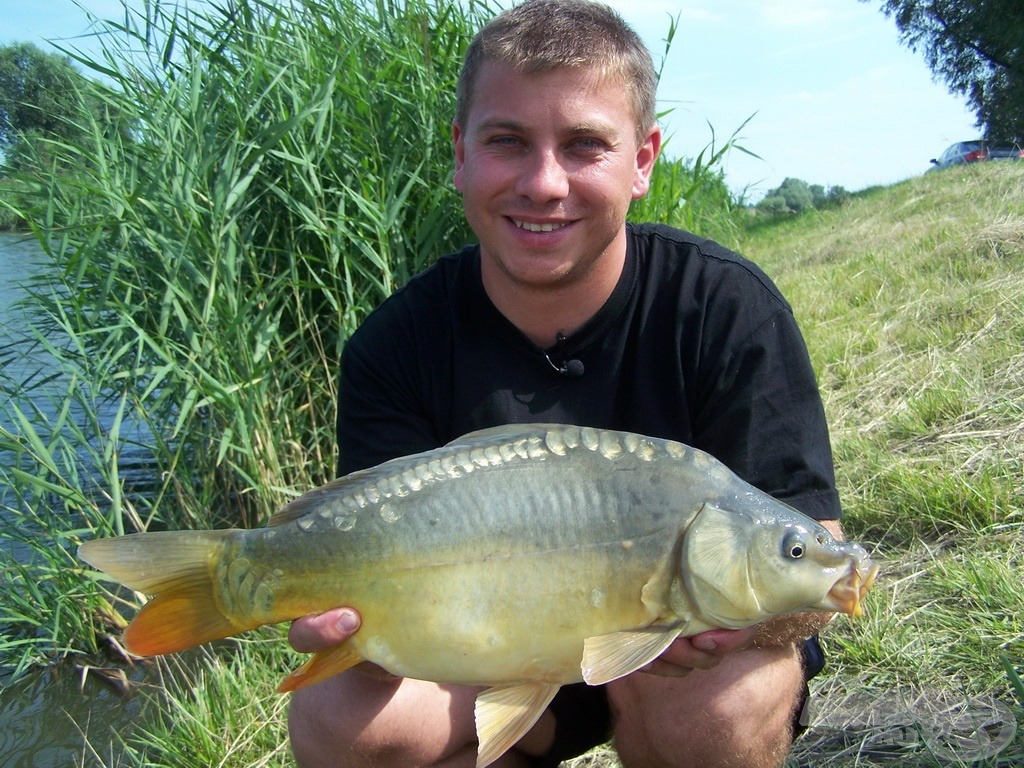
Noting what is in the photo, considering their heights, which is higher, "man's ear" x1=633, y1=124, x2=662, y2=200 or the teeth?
"man's ear" x1=633, y1=124, x2=662, y2=200

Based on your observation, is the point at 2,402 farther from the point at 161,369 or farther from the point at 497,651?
the point at 497,651

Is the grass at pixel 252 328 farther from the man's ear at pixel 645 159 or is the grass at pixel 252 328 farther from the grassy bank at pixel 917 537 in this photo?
the man's ear at pixel 645 159

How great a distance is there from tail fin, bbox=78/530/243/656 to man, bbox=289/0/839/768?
45 centimetres

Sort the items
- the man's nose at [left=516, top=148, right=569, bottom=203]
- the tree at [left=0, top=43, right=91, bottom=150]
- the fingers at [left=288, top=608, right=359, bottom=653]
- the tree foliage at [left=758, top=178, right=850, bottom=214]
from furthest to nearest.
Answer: the tree foliage at [left=758, top=178, right=850, bottom=214], the tree at [left=0, top=43, right=91, bottom=150], the man's nose at [left=516, top=148, right=569, bottom=203], the fingers at [left=288, top=608, right=359, bottom=653]

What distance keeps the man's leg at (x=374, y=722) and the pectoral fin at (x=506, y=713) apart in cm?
41

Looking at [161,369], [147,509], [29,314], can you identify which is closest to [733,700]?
[161,369]

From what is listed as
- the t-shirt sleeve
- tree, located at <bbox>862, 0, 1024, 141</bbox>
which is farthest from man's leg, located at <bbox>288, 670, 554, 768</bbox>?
tree, located at <bbox>862, 0, 1024, 141</bbox>

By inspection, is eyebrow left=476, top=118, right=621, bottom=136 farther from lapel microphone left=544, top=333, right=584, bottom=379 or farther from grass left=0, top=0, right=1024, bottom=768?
grass left=0, top=0, right=1024, bottom=768

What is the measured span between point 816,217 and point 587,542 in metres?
12.1

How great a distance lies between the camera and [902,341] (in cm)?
391

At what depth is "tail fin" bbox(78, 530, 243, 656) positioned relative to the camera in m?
1.45

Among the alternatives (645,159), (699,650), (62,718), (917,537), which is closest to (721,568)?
(699,650)

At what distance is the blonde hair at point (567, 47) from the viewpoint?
189 centimetres

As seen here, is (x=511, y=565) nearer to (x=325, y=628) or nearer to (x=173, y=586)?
(x=325, y=628)
